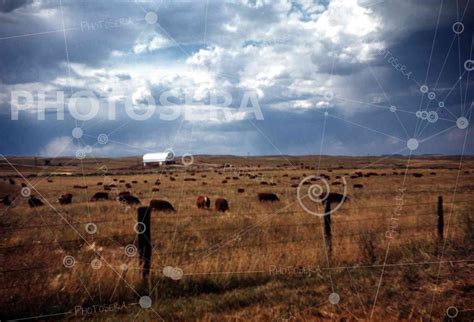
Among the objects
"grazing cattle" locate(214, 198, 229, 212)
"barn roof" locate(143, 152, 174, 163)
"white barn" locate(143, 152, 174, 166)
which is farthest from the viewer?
"barn roof" locate(143, 152, 174, 163)

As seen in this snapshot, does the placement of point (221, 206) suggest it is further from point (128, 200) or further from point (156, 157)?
point (156, 157)

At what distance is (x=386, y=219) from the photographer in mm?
13555

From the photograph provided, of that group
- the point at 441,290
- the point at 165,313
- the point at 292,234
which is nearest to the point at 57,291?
the point at 165,313

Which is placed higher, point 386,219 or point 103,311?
point 386,219

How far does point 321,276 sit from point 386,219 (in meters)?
5.94

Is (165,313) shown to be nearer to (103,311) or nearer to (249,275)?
(103,311)

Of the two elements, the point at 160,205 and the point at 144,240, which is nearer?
the point at 144,240

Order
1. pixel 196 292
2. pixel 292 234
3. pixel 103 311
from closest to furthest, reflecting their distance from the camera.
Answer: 1. pixel 103 311
2. pixel 196 292
3. pixel 292 234

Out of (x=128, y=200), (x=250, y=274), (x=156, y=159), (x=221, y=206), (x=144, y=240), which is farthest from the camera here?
(x=156, y=159)
